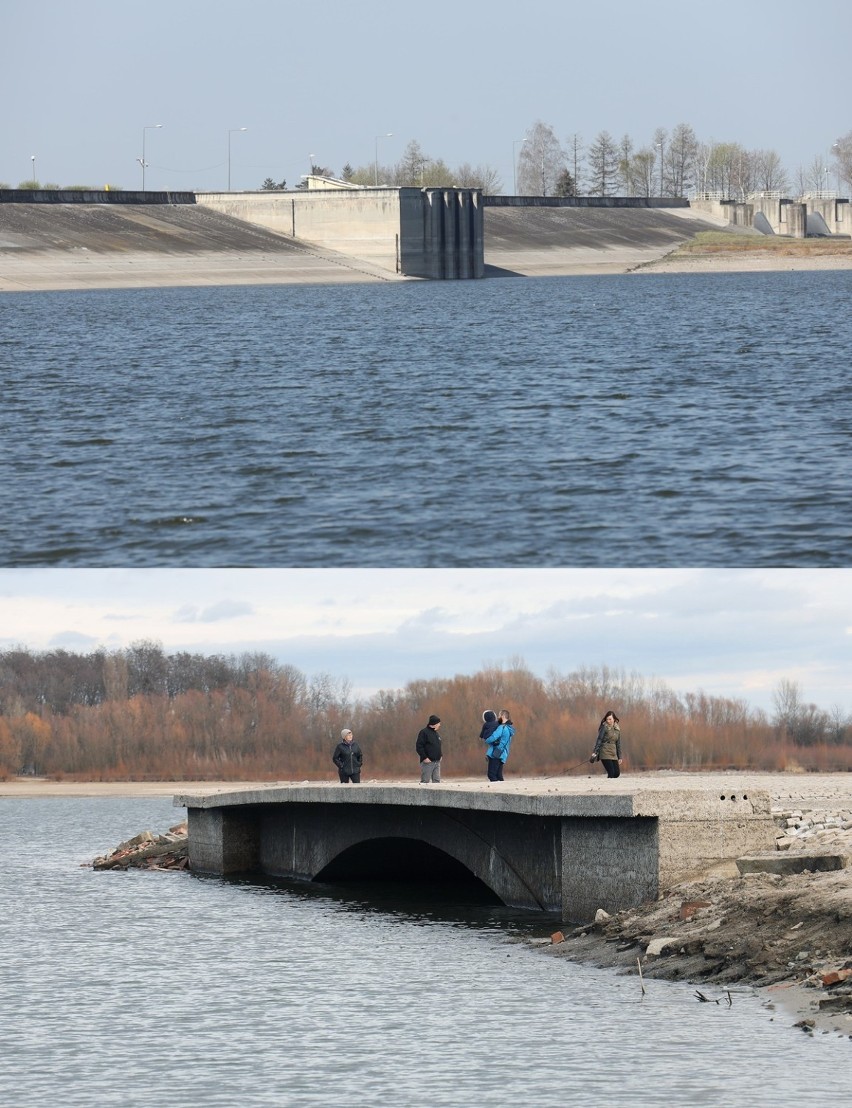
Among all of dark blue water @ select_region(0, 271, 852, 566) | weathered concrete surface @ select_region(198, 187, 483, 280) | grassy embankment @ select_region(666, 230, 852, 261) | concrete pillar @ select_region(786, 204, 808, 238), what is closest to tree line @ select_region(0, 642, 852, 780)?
dark blue water @ select_region(0, 271, 852, 566)

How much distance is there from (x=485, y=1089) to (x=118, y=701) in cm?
8607

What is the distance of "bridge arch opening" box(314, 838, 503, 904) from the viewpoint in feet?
82.6

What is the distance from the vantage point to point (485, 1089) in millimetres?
12070

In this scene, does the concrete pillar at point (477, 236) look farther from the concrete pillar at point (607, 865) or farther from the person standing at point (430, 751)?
the concrete pillar at point (607, 865)

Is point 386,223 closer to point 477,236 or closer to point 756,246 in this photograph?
point 477,236

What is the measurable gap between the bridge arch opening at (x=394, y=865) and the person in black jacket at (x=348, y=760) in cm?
115

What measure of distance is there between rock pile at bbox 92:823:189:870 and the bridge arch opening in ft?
12.5

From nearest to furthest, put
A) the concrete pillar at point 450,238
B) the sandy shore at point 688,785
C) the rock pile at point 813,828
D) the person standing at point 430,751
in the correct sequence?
1. the rock pile at point 813,828
2. the sandy shore at point 688,785
3. the person standing at point 430,751
4. the concrete pillar at point 450,238

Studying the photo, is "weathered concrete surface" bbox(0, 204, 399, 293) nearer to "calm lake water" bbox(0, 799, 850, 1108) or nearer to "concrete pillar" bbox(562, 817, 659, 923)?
"calm lake water" bbox(0, 799, 850, 1108)

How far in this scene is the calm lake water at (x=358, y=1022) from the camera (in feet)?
39.5

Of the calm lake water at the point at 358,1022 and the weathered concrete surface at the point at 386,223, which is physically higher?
the weathered concrete surface at the point at 386,223

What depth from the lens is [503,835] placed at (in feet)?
66.3

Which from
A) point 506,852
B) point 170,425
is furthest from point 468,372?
point 506,852

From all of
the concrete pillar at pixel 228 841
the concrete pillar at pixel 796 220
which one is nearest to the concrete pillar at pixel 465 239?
the concrete pillar at pixel 796 220
